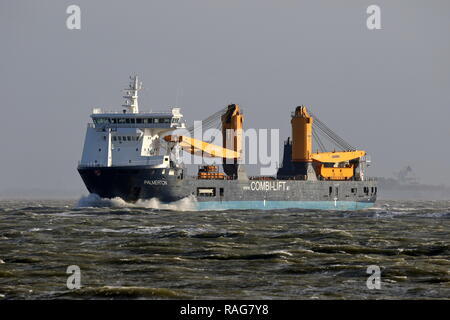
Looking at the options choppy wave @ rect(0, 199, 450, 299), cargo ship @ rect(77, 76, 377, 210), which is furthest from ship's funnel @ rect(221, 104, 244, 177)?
choppy wave @ rect(0, 199, 450, 299)

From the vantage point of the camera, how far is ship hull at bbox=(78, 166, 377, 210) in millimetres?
79375

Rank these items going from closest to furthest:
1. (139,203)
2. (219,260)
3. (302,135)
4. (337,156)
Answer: (219,260) < (139,203) < (302,135) < (337,156)

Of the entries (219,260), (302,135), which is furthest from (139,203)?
(219,260)

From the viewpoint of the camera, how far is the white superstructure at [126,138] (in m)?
81.2

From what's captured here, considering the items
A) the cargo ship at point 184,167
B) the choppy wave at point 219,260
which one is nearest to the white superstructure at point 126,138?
the cargo ship at point 184,167

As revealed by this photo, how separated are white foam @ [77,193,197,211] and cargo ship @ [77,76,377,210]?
42cm

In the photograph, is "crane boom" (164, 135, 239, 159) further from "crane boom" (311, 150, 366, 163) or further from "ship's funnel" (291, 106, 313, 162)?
"crane boom" (311, 150, 366, 163)

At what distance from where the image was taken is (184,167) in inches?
3314

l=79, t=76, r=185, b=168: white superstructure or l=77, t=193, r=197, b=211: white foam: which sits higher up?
l=79, t=76, r=185, b=168: white superstructure

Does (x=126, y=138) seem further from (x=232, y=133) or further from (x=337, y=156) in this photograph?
(x=337, y=156)

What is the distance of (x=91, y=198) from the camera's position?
81.3m

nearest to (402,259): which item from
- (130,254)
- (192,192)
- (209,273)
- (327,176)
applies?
(209,273)

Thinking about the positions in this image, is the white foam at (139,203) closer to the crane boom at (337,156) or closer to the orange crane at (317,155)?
the orange crane at (317,155)

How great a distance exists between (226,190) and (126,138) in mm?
13427
